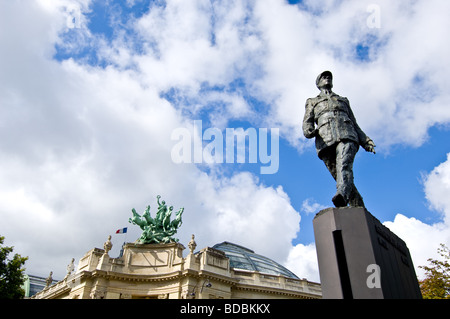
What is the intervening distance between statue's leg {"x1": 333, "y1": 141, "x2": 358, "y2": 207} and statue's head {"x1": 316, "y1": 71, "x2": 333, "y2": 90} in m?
1.67

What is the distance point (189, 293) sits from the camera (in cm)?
3397

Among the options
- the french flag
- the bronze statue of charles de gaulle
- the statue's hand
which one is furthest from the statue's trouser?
the french flag

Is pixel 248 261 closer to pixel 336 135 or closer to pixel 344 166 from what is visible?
pixel 336 135

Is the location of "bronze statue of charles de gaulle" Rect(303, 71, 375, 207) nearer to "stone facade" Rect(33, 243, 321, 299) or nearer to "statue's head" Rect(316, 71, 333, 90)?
"statue's head" Rect(316, 71, 333, 90)

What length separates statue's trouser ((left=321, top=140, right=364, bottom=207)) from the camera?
19.6ft

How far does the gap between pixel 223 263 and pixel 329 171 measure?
3347 cm

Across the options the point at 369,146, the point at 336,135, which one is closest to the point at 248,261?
the point at 369,146

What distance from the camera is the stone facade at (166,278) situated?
34875mm

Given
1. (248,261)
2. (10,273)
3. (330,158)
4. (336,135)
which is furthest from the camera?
(248,261)

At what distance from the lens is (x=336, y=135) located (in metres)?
6.40

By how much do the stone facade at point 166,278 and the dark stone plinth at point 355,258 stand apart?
3122cm

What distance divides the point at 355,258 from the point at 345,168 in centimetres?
183
